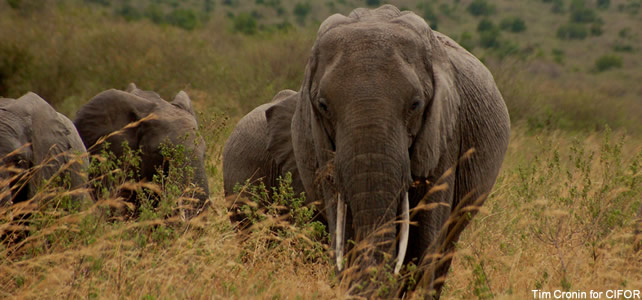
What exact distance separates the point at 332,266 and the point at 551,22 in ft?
162

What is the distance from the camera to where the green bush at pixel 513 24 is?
159ft

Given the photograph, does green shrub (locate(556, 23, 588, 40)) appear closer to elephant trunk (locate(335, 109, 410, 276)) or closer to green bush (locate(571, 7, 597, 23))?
green bush (locate(571, 7, 597, 23))

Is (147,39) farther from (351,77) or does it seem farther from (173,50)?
(351,77)

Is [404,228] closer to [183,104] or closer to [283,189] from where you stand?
[283,189]

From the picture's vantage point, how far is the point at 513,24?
1914 inches

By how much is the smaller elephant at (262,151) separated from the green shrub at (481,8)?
153ft

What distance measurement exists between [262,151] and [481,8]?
155 feet

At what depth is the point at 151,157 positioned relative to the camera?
28.0 feet

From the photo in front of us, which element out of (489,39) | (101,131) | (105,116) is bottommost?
(489,39)

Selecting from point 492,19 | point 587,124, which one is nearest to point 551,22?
point 492,19

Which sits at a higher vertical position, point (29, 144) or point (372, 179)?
point (372, 179)

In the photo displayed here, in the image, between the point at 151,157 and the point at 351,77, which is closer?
the point at 351,77

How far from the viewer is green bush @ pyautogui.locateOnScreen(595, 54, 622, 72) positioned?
4188 cm

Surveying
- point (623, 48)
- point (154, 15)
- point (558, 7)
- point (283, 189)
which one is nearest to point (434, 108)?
point (283, 189)
